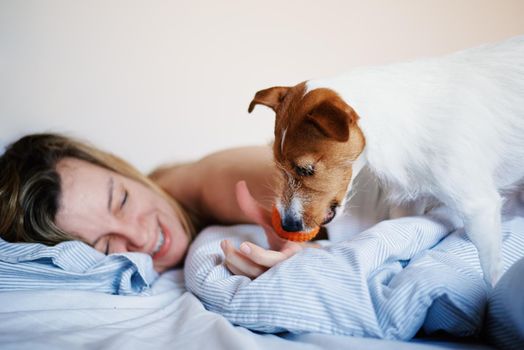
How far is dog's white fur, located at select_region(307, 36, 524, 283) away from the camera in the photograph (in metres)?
0.96

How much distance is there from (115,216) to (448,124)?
1.11 meters

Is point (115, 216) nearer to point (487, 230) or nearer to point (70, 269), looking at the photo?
point (70, 269)

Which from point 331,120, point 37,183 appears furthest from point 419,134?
point 37,183

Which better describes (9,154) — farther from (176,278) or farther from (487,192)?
(487,192)

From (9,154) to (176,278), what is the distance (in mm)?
858

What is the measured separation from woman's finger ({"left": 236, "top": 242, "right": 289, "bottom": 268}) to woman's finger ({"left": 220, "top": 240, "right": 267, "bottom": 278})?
17 millimetres

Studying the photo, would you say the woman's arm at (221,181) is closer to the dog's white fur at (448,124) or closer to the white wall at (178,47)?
the white wall at (178,47)

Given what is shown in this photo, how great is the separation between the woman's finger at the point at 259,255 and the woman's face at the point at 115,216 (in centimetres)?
57

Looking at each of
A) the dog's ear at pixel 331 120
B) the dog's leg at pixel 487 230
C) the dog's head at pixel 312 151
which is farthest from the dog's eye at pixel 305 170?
the dog's leg at pixel 487 230

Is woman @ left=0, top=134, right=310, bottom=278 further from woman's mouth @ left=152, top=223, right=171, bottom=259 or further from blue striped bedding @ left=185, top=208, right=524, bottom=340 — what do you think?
blue striped bedding @ left=185, top=208, right=524, bottom=340

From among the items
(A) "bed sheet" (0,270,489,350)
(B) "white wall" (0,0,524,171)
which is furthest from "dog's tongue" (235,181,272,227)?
(B) "white wall" (0,0,524,171)

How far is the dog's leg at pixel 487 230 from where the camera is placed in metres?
0.89

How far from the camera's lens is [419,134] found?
0.99 metres

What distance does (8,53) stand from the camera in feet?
6.01
